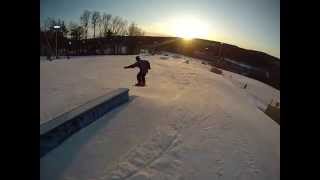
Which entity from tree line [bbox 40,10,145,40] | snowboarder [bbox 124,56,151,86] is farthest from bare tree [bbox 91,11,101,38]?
snowboarder [bbox 124,56,151,86]

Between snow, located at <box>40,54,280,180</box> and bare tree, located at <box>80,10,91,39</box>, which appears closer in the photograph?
snow, located at <box>40,54,280,180</box>

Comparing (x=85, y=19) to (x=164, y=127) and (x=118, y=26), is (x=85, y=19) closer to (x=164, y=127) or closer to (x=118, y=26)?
(x=118, y=26)

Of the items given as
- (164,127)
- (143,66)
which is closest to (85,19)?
(143,66)

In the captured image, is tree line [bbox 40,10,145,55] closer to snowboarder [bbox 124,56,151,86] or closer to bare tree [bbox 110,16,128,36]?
bare tree [bbox 110,16,128,36]

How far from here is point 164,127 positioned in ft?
8.04

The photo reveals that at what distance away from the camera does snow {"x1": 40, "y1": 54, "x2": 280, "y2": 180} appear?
2320mm

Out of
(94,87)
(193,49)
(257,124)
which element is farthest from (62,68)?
(257,124)

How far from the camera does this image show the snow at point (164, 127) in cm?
232

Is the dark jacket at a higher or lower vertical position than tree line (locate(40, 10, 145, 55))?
lower

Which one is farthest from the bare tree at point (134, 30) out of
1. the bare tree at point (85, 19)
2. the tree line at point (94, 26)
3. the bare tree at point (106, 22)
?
the bare tree at point (85, 19)

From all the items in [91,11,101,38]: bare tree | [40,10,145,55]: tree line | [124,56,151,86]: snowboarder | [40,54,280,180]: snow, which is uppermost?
[91,11,101,38]: bare tree

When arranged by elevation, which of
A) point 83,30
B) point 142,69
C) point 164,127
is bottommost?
point 164,127

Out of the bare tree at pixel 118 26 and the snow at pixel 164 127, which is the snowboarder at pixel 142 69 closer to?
the snow at pixel 164 127
